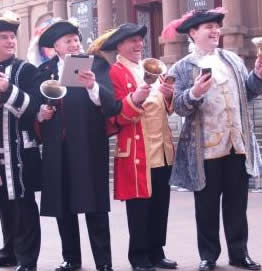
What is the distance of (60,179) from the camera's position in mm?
5914

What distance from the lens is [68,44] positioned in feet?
19.8

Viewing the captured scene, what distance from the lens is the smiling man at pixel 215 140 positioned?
6000 millimetres

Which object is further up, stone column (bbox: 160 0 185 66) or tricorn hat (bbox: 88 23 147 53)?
stone column (bbox: 160 0 185 66)

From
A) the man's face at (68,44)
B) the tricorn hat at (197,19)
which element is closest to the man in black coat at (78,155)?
the man's face at (68,44)

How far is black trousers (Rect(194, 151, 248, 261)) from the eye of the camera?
6.04 m

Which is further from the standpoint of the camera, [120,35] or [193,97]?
[120,35]

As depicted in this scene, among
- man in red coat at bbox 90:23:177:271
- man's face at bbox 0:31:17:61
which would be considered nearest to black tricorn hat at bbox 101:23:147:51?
man in red coat at bbox 90:23:177:271

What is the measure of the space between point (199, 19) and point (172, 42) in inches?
554

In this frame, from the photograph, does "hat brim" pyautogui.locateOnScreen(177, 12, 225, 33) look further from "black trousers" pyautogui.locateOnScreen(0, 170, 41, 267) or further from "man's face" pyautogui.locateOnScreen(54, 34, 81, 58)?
"black trousers" pyautogui.locateOnScreen(0, 170, 41, 267)

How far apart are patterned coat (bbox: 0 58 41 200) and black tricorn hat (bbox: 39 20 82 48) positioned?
251 millimetres

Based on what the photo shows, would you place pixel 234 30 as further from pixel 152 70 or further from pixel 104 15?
pixel 152 70

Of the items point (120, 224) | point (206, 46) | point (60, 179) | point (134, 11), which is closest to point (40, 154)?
point (60, 179)

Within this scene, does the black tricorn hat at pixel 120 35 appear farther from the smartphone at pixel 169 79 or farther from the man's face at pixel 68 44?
the smartphone at pixel 169 79

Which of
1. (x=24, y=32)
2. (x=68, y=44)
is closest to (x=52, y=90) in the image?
(x=68, y=44)
